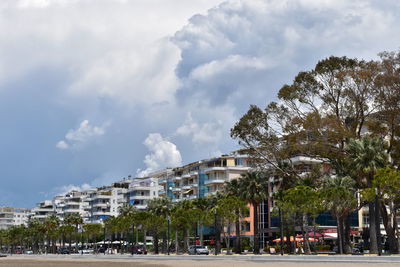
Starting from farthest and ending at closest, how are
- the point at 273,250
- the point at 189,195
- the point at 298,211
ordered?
the point at 189,195, the point at 273,250, the point at 298,211

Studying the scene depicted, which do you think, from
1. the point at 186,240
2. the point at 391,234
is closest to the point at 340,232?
the point at 391,234

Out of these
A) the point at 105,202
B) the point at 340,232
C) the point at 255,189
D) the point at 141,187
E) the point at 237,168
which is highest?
the point at 237,168

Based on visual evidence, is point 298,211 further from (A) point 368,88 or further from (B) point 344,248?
(A) point 368,88

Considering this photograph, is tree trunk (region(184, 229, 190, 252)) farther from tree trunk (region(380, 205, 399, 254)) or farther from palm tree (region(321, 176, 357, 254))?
tree trunk (region(380, 205, 399, 254))

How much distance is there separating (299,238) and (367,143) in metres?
31.4

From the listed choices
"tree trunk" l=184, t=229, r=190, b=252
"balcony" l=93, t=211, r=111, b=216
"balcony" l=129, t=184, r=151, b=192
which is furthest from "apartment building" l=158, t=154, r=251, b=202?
"balcony" l=93, t=211, r=111, b=216

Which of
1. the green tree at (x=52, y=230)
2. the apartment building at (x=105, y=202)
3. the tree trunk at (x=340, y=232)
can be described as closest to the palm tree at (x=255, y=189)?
the tree trunk at (x=340, y=232)

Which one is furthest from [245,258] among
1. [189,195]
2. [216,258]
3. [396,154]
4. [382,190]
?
[189,195]

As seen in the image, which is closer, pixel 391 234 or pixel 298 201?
pixel 391 234

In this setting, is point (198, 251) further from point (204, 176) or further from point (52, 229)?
point (52, 229)

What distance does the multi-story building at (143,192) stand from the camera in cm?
16625

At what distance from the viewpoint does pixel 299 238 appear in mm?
88688

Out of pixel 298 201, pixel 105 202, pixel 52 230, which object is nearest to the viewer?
pixel 298 201

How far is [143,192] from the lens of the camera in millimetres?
167125
